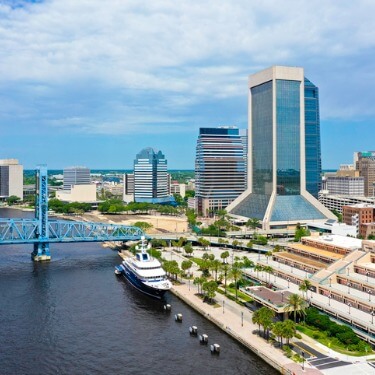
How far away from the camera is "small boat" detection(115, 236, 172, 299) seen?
7819cm

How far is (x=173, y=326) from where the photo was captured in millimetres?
66000

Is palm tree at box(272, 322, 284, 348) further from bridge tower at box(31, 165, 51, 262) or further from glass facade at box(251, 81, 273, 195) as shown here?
glass facade at box(251, 81, 273, 195)

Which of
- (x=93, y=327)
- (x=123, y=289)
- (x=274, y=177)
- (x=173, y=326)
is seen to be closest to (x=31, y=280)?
(x=123, y=289)

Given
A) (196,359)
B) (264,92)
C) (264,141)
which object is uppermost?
(264,92)

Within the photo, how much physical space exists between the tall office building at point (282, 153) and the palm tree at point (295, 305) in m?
86.3

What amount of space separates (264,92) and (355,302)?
361ft

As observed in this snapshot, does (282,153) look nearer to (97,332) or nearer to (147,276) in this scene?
(147,276)

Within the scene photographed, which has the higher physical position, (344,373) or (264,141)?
(264,141)

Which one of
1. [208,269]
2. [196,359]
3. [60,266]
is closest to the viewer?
[196,359]

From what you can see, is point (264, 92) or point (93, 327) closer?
point (93, 327)

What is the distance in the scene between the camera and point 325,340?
184ft

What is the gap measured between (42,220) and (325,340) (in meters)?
80.3

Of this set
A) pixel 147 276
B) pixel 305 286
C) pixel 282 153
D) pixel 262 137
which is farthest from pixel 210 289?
pixel 262 137

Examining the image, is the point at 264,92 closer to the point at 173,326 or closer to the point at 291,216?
the point at 291,216
